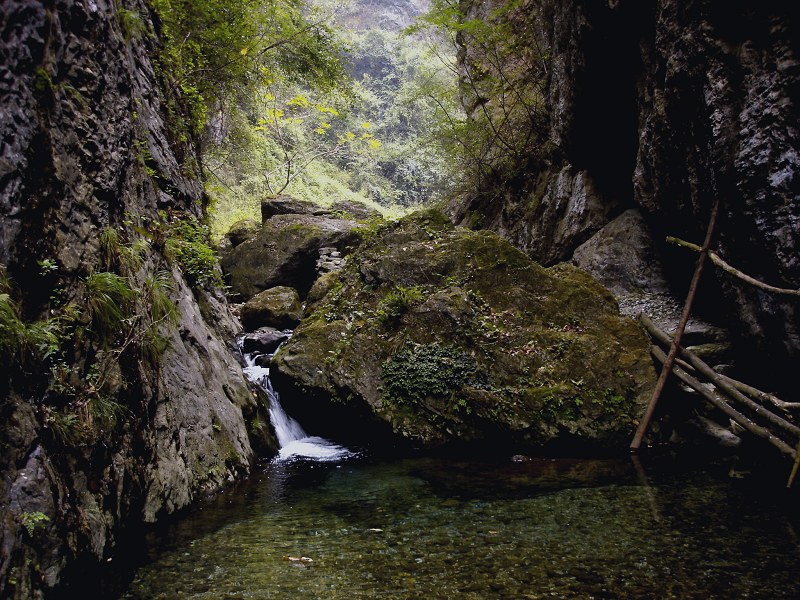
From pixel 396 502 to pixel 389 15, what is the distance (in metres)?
56.0

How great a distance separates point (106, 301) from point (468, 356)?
5.53 metres

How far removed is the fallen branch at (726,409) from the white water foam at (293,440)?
514cm

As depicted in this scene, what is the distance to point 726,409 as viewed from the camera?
6582mm

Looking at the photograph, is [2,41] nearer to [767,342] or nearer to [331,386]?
[331,386]

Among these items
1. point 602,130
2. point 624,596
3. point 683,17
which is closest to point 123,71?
point 624,596

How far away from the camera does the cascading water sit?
7.89 metres

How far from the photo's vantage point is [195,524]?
476cm

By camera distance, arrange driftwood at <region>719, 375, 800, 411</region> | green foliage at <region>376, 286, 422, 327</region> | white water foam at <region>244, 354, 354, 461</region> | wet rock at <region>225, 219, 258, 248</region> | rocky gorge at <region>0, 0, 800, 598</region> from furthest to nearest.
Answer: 1. wet rock at <region>225, 219, 258, 248</region>
2. green foliage at <region>376, 286, 422, 327</region>
3. white water foam at <region>244, 354, 354, 461</region>
4. driftwood at <region>719, 375, 800, 411</region>
5. rocky gorge at <region>0, 0, 800, 598</region>

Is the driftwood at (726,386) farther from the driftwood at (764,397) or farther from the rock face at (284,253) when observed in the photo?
the rock face at (284,253)

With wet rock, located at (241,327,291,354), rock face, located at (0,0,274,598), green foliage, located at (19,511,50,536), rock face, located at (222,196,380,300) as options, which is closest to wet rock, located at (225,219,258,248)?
rock face, located at (222,196,380,300)

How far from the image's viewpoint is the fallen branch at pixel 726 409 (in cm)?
550

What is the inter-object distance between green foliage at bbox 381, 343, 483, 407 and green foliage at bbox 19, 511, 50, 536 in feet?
17.9

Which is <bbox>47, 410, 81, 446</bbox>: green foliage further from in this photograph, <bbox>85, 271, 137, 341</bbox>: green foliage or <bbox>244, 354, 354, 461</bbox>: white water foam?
<bbox>244, 354, 354, 461</bbox>: white water foam

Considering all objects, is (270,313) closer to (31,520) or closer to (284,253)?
(284,253)
